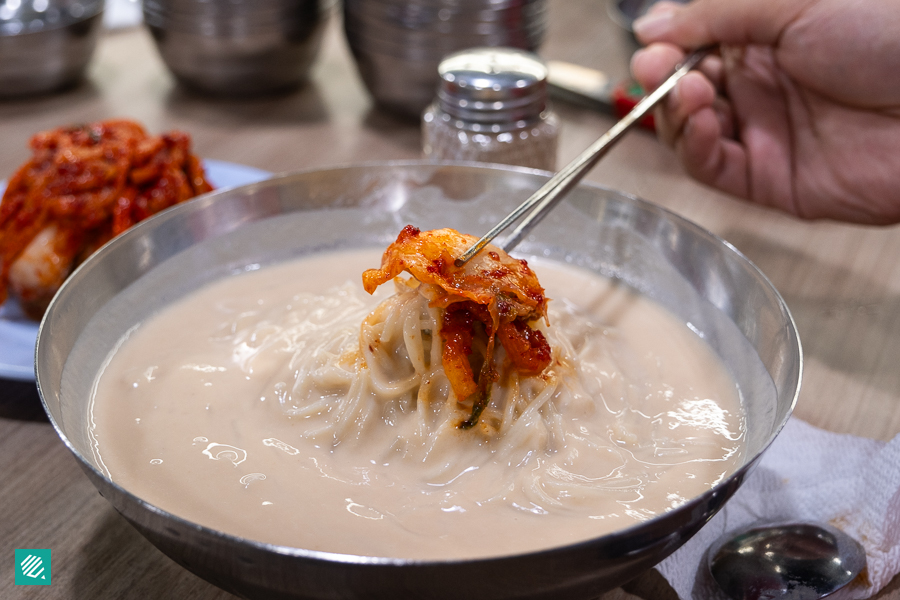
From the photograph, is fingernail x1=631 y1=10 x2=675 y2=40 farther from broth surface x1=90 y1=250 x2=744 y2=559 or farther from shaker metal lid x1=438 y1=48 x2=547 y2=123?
broth surface x1=90 y1=250 x2=744 y2=559

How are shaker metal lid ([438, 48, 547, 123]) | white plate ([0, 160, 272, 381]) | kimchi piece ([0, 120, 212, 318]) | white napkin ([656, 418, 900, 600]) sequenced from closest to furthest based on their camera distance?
1. white napkin ([656, 418, 900, 600])
2. white plate ([0, 160, 272, 381])
3. kimchi piece ([0, 120, 212, 318])
4. shaker metal lid ([438, 48, 547, 123])

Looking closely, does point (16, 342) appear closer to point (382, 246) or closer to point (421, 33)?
point (382, 246)

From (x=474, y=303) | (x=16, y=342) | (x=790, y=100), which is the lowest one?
(x=16, y=342)

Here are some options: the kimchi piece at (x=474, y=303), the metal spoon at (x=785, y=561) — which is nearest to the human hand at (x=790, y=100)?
the kimchi piece at (x=474, y=303)

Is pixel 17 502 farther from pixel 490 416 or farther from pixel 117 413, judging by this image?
pixel 490 416

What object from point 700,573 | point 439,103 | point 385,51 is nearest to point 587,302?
point 700,573

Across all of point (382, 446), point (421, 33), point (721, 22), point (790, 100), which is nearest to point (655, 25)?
point (721, 22)

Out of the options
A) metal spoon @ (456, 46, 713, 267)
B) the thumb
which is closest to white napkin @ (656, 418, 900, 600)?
metal spoon @ (456, 46, 713, 267)
